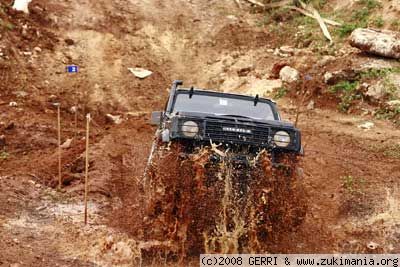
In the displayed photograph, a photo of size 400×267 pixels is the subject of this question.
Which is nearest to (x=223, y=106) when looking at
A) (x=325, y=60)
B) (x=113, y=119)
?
(x=113, y=119)

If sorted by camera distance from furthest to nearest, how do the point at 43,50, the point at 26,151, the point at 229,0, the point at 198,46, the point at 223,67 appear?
1. the point at 229,0
2. the point at 198,46
3. the point at 223,67
4. the point at 43,50
5. the point at 26,151

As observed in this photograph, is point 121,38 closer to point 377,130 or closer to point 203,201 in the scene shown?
point 377,130

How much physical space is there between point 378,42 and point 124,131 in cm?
710

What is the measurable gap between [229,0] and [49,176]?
582 inches

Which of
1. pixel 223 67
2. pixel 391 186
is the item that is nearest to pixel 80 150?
pixel 391 186

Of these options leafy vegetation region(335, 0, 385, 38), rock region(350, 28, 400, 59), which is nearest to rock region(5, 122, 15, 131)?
rock region(350, 28, 400, 59)

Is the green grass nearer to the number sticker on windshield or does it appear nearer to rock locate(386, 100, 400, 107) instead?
the number sticker on windshield

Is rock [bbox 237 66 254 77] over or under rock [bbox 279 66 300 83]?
under

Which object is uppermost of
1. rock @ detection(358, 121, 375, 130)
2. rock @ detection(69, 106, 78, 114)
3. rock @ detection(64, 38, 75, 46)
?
rock @ detection(358, 121, 375, 130)

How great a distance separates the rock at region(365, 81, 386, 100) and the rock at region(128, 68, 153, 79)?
6435 mm

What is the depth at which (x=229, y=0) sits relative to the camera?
22.9 m

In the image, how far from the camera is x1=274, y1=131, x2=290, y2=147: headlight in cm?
706

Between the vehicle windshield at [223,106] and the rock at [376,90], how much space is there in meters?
6.39

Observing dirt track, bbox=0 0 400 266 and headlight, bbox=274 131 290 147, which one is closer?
headlight, bbox=274 131 290 147
